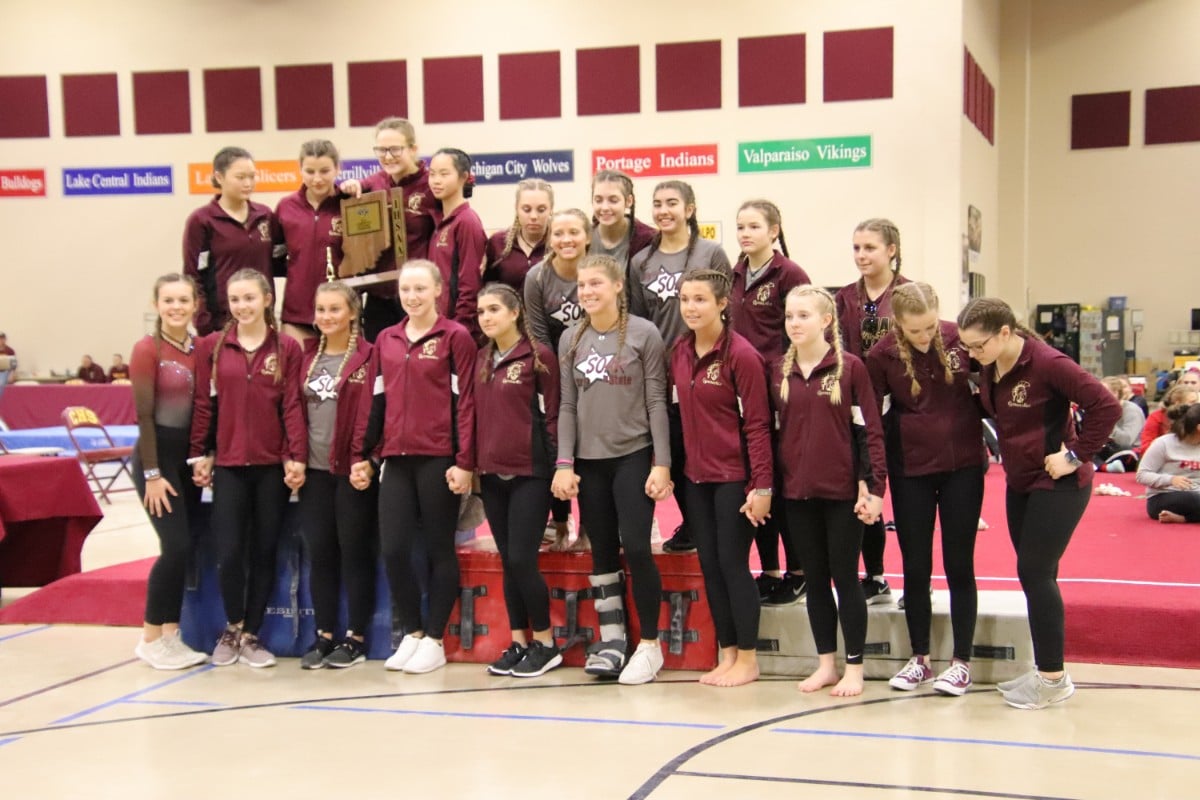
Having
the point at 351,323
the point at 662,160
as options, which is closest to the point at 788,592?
the point at 351,323

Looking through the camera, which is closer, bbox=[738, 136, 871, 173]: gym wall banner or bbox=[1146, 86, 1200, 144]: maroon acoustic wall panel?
bbox=[738, 136, 871, 173]: gym wall banner

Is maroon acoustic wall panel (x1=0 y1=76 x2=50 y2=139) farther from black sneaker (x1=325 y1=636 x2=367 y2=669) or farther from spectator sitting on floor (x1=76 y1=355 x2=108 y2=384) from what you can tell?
black sneaker (x1=325 y1=636 x2=367 y2=669)

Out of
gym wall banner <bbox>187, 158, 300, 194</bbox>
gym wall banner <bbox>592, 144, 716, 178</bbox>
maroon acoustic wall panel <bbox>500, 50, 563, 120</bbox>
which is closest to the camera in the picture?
gym wall banner <bbox>592, 144, 716, 178</bbox>

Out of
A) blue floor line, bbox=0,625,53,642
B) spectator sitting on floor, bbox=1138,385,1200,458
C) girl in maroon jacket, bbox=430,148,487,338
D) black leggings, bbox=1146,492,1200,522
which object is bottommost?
blue floor line, bbox=0,625,53,642

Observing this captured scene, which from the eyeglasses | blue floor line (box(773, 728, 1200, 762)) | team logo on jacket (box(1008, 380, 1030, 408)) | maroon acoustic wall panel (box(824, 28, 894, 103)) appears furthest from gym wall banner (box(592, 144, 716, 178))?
blue floor line (box(773, 728, 1200, 762))

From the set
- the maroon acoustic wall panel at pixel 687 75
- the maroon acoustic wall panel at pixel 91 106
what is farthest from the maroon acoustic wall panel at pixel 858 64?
the maroon acoustic wall panel at pixel 91 106

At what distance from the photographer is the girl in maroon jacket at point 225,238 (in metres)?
5.47

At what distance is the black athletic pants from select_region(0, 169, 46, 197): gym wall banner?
54.3 feet

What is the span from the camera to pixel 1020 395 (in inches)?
163

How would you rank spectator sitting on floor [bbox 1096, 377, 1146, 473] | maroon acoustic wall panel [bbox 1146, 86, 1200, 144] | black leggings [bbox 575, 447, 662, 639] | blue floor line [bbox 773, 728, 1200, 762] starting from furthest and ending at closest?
maroon acoustic wall panel [bbox 1146, 86, 1200, 144] < spectator sitting on floor [bbox 1096, 377, 1146, 473] < black leggings [bbox 575, 447, 662, 639] < blue floor line [bbox 773, 728, 1200, 762]

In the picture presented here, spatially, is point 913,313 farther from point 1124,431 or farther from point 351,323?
point 1124,431

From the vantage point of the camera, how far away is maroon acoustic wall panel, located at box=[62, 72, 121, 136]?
54.4 feet

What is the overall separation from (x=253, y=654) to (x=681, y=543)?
196 cm

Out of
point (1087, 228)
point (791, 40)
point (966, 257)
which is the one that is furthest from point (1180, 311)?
point (791, 40)
